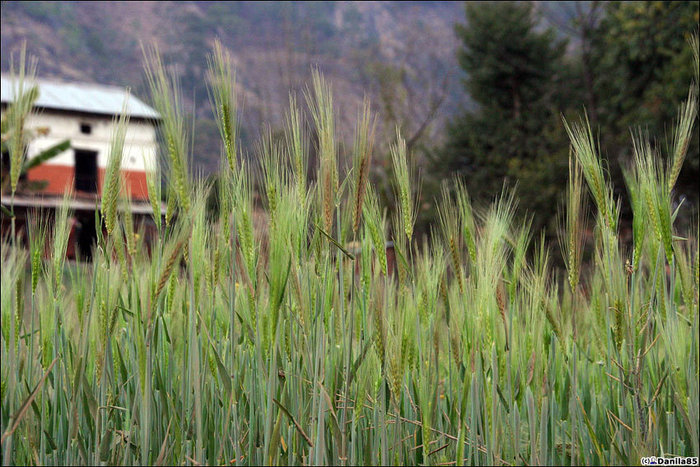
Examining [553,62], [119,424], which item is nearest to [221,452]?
[119,424]

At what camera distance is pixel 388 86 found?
90.8 ft

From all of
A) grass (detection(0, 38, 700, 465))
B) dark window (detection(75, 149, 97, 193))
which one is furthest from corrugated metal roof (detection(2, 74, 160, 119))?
grass (detection(0, 38, 700, 465))

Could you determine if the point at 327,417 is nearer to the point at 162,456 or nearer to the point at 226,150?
the point at 162,456

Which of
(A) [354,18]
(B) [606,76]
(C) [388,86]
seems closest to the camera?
(B) [606,76]

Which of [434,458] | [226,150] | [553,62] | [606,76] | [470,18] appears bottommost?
[434,458]

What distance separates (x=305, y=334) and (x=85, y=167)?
25.6 meters

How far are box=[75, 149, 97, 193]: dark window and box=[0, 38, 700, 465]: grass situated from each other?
24688 mm

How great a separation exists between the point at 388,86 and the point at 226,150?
26854 mm

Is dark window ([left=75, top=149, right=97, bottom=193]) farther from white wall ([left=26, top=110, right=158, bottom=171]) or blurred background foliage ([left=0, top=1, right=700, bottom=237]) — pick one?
blurred background foliage ([left=0, top=1, right=700, bottom=237])

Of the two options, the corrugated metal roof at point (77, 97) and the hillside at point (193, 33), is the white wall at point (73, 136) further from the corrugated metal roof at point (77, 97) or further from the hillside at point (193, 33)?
the hillside at point (193, 33)

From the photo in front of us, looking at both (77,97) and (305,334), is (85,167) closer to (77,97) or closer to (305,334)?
(77,97)

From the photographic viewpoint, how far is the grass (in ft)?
4.51

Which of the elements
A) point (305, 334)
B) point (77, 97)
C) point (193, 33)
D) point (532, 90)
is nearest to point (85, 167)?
point (77, 97)

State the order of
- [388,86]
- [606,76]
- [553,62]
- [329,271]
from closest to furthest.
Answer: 1. [329,271]
2. [606,76]
3. [553,62]
4. [388,86]
